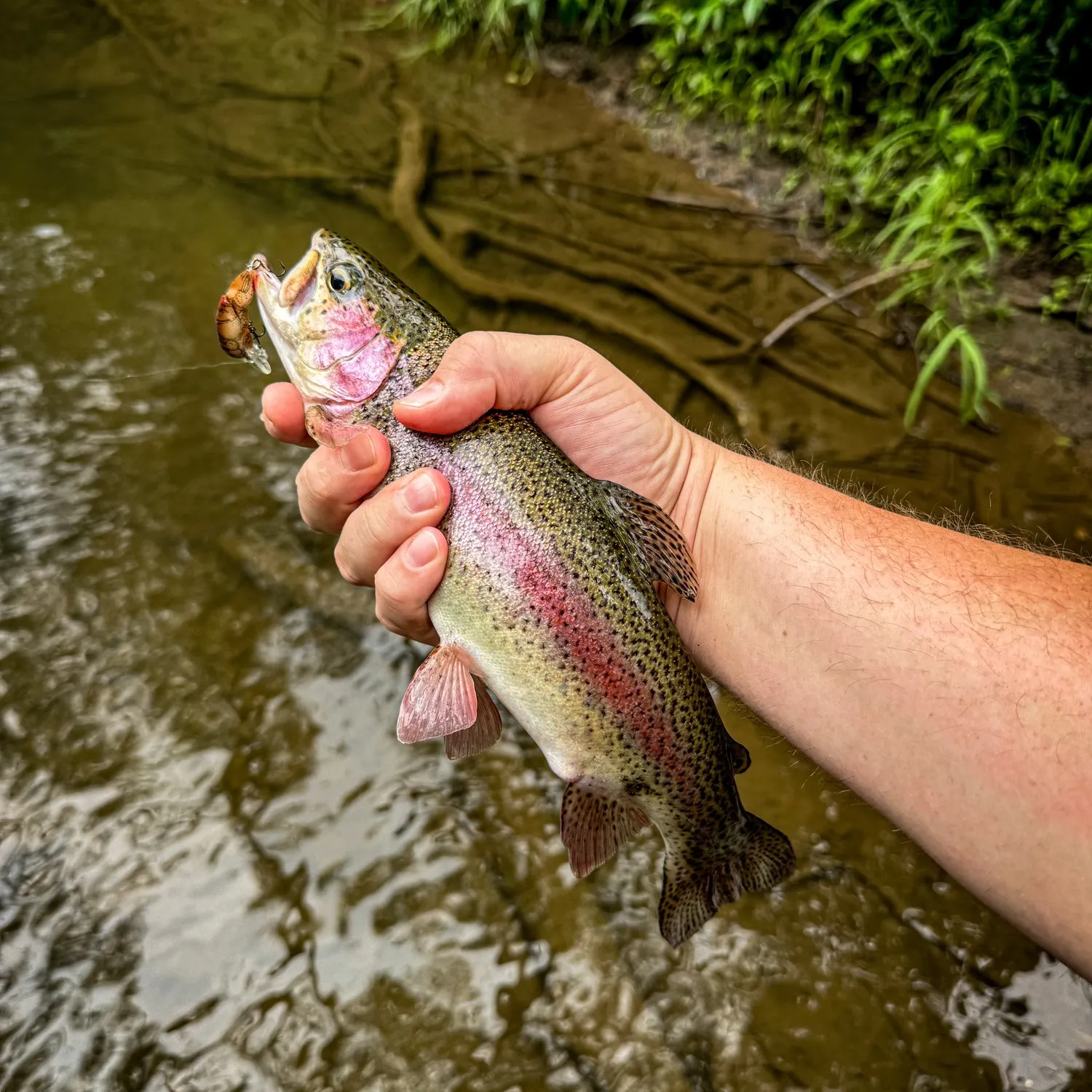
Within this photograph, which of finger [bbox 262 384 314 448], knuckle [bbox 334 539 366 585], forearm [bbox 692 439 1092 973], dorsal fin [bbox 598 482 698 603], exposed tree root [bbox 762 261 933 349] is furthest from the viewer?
exposed tree root [bbox 762 261 933 349]

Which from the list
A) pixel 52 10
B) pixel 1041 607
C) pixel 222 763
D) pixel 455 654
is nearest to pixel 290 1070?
pixel 222 763

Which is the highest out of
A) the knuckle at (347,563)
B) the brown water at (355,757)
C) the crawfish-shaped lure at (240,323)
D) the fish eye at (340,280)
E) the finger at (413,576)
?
the fish eye at (340,280)

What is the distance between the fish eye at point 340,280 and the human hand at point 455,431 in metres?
0.32

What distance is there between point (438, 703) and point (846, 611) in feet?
3.78

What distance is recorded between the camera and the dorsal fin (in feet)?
7.34

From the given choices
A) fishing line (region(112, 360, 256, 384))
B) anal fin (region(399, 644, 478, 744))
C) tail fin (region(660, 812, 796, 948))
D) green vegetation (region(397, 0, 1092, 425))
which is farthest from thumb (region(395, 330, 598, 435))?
fishing line (region(112, 360, 256, 384))

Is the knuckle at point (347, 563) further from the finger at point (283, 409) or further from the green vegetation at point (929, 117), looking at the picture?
the green vegetation at point (929, 117)

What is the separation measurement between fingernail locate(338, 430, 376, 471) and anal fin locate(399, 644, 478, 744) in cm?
55

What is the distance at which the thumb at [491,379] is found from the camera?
2.18 m

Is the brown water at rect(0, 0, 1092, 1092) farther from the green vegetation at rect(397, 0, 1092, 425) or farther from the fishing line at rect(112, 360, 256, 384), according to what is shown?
the green vegetation at rect(397, 0, 1092, 425)

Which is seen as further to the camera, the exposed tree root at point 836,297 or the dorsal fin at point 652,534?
the exposed tree root at point 836,297

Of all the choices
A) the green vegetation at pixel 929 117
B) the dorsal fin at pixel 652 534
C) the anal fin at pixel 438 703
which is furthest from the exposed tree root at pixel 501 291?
the anal fin at pixel 438 703

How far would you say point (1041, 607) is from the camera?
2090mm

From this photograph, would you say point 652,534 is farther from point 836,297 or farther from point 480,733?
point 836,297
